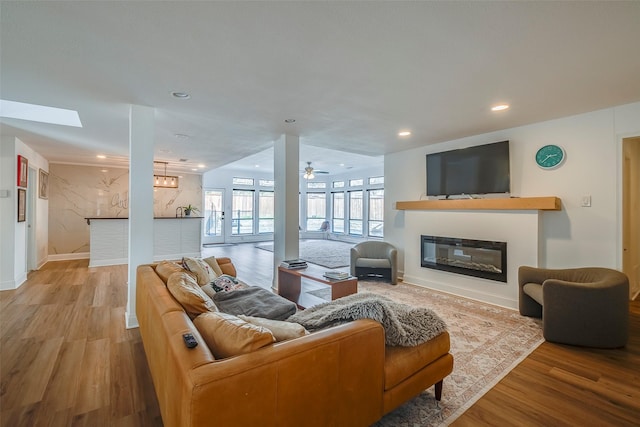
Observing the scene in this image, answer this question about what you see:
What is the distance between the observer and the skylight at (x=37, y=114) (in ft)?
12.1

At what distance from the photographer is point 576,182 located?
352 cm

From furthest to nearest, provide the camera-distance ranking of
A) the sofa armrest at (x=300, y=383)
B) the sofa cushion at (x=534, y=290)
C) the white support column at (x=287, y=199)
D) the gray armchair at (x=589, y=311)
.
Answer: the white support column at (x=287, y=199), the sofa cushion at (x=534, y=290), the gray armchair at (x=589, y=311), the sofa armrest at (x=300, y=383)

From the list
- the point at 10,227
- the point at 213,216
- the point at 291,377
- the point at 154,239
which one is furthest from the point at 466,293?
the point at 213,216

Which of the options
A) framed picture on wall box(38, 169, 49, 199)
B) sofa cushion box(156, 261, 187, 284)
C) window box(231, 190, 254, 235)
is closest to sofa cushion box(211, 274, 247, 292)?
sofa cushion box(156, 261, 187, 284)

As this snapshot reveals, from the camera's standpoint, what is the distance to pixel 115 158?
660 centimetres

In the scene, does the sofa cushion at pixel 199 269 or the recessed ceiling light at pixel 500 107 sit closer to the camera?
the sofa cushion at pixel 199 269

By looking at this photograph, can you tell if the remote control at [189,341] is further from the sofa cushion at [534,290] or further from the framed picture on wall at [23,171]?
the framed picture on wall at [23,171]

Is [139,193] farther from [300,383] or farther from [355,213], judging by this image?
[355,213]

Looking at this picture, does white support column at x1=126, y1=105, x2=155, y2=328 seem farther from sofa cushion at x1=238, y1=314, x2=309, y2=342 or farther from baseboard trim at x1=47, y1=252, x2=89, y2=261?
baseboard trim at x1=47, y1=252, x2=89, y2=261

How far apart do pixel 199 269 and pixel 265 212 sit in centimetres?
843

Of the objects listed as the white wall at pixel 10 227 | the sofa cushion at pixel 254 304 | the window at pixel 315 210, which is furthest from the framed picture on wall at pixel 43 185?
the window at pixel 315 210

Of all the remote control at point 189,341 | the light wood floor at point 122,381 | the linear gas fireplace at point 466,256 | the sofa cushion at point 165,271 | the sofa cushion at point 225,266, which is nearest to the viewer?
the remote control at point 189,341

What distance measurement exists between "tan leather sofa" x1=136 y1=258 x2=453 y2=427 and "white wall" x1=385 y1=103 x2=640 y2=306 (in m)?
2.93

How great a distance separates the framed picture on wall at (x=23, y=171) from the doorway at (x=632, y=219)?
8.70 m
